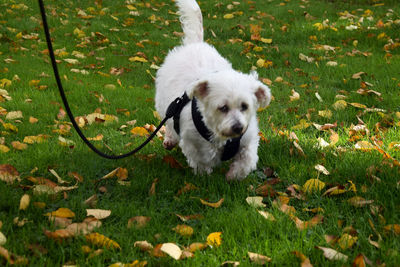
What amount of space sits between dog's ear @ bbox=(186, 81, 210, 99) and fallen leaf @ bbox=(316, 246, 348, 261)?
164 centimetres

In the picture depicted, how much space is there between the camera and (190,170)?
3881 millimetres

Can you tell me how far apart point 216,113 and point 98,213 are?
1.25 meters

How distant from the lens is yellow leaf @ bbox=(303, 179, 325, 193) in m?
3.26

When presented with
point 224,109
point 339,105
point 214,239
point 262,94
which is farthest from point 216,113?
point 339,105

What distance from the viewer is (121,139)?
15.1 ft

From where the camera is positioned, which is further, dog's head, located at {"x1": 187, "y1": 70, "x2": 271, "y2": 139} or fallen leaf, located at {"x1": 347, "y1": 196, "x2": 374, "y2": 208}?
dog's head, located at {"x1": 187, "y1": 70, "x2": 271, "y2": 139}

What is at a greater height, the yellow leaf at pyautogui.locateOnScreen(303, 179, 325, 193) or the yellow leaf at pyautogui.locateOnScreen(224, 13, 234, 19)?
the yellow leaf at pyautogui.locateOnScreen(303, 179, 325, 193)

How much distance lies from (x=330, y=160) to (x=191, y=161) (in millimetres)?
1298

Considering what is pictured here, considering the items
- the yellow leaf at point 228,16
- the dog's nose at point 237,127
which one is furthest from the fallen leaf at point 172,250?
the yellow leaf at point 228,16

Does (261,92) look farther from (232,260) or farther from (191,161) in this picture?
(232,260)

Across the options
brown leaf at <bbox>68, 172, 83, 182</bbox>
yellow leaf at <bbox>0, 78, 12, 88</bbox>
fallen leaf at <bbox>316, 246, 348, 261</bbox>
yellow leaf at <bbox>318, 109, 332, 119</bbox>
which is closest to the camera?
fallen leaf at <bbox>316, 246, 348, 261</bbox>

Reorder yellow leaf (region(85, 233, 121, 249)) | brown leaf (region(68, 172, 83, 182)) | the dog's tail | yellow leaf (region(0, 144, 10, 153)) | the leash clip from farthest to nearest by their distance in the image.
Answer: the dog's tail, yellow leaf (region(0, 144, 10, 153)), the leash clip, brown leaf (region(68, 172, 83, 182)), yellow leaf (region(85, 233, 121, 249))

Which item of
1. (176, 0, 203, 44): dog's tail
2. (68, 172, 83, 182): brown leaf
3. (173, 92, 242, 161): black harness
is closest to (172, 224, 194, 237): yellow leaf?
(173, 92, 242, 161): black harness

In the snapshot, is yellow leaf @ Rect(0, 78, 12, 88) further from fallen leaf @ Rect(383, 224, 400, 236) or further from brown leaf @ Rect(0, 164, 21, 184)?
fallen leaf @ Rect(383, 224, 400, 236)
